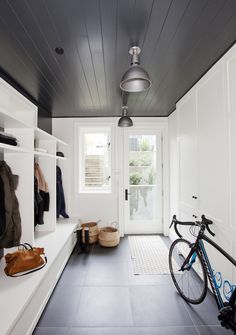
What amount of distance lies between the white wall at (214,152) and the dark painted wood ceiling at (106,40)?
0.22m

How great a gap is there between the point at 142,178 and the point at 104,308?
230 cm

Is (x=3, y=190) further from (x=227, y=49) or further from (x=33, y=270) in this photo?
(x=227, y=49)

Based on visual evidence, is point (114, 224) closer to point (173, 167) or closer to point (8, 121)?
point (173, 167)

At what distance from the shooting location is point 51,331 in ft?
4.99

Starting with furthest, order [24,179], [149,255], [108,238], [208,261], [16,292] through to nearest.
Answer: [108,238] < [149,255] < [24,179] < [208,261] < [16,292]

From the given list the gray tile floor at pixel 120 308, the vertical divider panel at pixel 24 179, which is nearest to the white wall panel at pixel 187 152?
the gray tile floor at pixel 120 308

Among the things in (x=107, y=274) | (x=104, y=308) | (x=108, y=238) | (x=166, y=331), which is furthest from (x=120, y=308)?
(x=108, y=238)

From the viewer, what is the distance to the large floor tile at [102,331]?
1504 mm

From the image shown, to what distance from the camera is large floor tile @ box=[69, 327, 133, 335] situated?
150 centimetres

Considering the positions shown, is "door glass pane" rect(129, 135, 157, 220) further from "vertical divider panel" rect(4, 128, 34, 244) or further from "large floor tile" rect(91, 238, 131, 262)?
"vertical divider panel" rect(4, 128, 34, 244)

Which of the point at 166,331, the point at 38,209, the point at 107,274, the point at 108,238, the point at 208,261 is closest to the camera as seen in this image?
the point at 166,331

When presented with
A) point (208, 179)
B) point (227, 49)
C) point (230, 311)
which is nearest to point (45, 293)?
point (230, 311)

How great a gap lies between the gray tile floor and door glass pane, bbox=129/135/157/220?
136cm

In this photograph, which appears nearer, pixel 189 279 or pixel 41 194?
pixel 189 279
